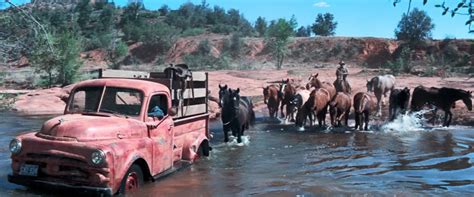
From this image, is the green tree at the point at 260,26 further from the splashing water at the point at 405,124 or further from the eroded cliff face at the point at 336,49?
the splashing water at the point at 405,124

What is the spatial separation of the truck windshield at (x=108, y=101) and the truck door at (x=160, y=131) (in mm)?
272

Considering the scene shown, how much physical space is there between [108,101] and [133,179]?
1.47 meters

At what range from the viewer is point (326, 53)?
62.8 meters

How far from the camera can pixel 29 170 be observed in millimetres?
7383

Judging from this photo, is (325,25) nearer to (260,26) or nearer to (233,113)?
(260,26)

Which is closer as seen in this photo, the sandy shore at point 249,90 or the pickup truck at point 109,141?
the pickup truck at point 109,141

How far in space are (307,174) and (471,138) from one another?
331 inches

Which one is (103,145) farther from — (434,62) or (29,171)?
(434,62)

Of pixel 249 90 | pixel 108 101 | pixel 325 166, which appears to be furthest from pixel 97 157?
pixel 249 90

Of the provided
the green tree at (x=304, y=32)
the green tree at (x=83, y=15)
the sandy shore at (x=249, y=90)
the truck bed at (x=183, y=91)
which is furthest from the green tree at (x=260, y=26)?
the truck bed at (x=183, y=91)

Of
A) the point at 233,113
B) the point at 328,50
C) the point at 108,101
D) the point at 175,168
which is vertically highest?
the point at 328,50

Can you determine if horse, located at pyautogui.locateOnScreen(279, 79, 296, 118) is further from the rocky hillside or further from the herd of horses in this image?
the rocky hillside

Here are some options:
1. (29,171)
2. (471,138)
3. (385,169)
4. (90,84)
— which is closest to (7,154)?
(90,84)

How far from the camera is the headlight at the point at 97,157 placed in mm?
7117
